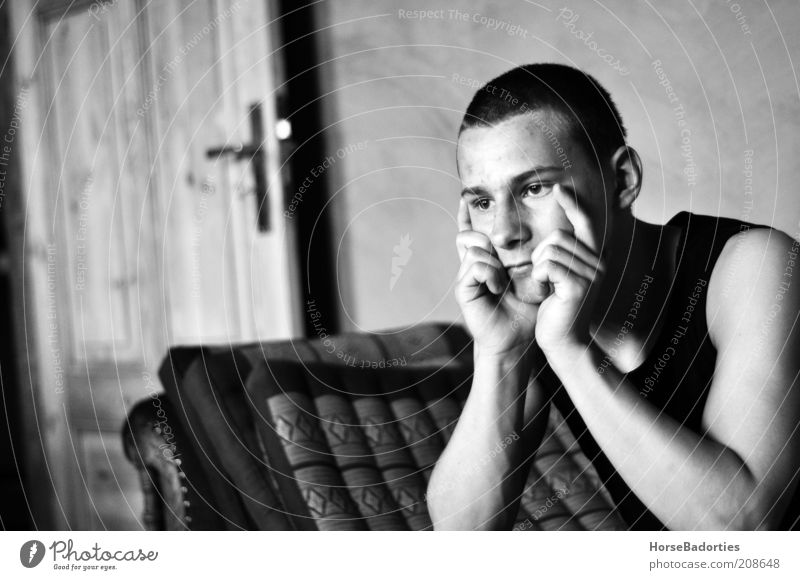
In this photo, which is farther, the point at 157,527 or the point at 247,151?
the point at 247,151

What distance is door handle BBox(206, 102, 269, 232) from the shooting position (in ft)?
3.62

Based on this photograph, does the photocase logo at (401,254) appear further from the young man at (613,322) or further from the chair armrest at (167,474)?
the chair armrest at (167,474)

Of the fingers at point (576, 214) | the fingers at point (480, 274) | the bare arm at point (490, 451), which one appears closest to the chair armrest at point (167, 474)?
the bare arm at point (490, 451)

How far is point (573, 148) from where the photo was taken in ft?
2.02

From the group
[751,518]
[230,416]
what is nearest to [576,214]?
[751,518]

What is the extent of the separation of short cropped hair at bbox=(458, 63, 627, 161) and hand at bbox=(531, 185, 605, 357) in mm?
57

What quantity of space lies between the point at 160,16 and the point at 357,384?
0.56 m

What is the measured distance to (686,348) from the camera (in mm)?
638

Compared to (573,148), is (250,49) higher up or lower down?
higher up

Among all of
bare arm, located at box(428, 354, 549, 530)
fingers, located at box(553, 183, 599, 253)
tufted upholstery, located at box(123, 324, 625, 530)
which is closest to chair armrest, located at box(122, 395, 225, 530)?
tufted upholstery, located at box(123, 324, 625, 530)

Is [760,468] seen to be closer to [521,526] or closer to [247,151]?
[521,526]

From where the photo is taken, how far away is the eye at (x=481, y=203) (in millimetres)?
628
